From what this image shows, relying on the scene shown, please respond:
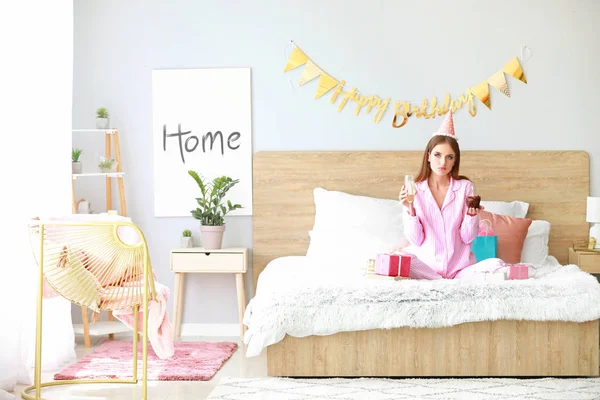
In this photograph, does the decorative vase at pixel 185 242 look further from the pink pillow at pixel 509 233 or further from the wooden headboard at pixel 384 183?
the pink pillow at pixel 509 233

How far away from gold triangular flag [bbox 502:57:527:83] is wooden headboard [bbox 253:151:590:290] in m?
0.48

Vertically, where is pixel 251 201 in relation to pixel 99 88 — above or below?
below

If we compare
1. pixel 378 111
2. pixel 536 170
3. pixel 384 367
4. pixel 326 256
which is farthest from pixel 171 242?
pixel 536 170

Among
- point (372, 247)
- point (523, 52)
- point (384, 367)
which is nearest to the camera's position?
point (384, 367)

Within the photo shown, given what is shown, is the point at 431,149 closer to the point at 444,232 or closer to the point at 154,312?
the point at 444,232

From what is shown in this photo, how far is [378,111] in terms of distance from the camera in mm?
4992

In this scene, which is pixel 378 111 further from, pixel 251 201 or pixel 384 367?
pixel 384 367

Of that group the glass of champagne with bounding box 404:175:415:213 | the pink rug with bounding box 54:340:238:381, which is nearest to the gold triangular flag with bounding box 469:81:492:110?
the glass of champagne with bounding box 404:175:415:213

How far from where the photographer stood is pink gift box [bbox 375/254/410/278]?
12.4 feet

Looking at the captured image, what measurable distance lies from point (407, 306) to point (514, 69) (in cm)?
208

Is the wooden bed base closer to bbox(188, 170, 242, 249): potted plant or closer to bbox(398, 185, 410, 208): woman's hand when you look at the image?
bbox(398, 185, 410, 208): woman's hand

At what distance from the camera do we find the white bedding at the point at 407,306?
11.6 feet

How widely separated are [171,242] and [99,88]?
109 centimetres

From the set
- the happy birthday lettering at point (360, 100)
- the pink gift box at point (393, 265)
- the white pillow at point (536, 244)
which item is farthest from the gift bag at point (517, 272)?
the happy birthday lettering at point (360, 100)
